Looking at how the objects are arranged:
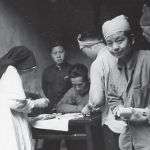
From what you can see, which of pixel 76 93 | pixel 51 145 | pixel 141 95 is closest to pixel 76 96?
pixel 76 93

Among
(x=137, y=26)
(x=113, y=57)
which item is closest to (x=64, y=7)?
(x=137, y=26)

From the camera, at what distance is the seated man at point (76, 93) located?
2863 mm

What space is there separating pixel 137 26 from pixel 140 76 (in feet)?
1.73

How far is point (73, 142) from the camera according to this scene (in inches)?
112

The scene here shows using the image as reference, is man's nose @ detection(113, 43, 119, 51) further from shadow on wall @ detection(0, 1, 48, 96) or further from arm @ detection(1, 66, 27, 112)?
shadow on wall @ detection(0, 1, 48, 96)

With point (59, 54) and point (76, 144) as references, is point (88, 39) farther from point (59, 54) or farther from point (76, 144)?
point (76, 144)

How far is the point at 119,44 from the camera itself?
2.32 m

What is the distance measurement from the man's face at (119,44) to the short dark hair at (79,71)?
0.58m

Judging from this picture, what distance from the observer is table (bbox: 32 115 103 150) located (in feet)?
8.63

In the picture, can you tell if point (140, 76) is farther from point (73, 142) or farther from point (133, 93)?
point (73, 142)

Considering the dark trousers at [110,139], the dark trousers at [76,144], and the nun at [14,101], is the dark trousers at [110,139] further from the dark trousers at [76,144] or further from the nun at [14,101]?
the nun at [14,101]

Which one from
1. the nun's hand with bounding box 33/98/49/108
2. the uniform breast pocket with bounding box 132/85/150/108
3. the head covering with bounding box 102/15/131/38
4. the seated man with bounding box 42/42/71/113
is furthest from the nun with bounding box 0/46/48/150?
the uniform breast pocket with bounding box 132/85/150/108

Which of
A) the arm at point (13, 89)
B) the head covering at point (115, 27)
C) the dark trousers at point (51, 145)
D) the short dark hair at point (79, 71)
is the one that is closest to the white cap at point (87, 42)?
the short dark hair at point (79, 71)

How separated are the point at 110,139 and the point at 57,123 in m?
0.46
